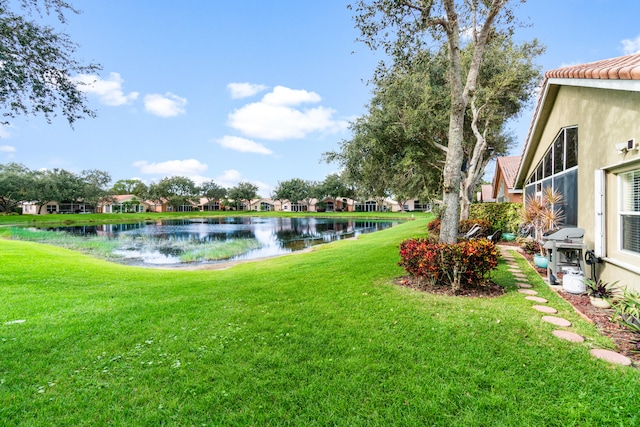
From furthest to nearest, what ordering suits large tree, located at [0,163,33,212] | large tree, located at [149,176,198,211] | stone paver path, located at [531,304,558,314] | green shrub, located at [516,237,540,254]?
1. large tree, located at [149,176,198,211]
2. large tree, located at [0,163,33,212]
3. green shrub, located at [516,237,540,254]
4. stone paver path, located at [531,304,558,314]

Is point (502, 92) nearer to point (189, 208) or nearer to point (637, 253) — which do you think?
point (637, 253)

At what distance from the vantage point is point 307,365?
3.00 m

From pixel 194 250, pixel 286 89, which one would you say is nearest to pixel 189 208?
pixel 286 89

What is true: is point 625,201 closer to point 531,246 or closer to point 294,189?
point 531,246

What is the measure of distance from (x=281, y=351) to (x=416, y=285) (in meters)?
3.38

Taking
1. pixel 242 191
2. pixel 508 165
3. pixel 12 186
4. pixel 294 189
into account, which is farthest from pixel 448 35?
pixel 242 191

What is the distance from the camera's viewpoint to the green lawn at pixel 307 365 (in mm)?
2342

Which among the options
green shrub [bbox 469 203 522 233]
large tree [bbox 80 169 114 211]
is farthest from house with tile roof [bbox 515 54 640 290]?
large tree [bbox 80 169 114 211]

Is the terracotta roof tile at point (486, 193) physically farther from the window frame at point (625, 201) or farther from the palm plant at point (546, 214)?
the window frame at point (625, 201)

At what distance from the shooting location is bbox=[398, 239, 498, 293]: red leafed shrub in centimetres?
527

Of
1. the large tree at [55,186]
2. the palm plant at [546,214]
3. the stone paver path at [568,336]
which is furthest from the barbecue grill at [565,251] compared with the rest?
the large tree at [55,186]

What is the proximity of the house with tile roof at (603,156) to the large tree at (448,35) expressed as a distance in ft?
6.32

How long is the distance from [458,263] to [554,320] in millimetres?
1592

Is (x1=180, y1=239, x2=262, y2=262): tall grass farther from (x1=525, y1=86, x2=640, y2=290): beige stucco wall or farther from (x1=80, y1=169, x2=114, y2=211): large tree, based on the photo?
(x1=80, y1=169, x2=114, y2=211): large tree
